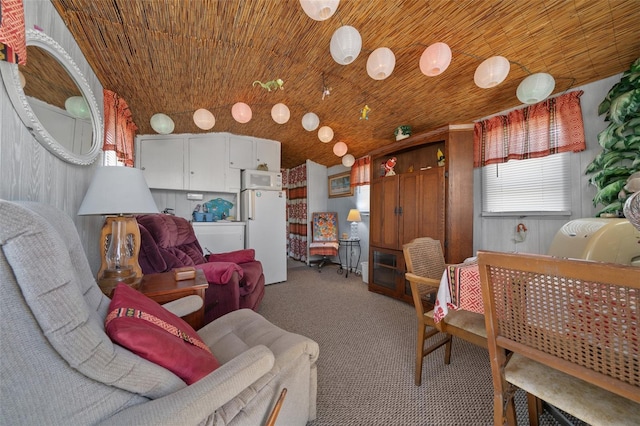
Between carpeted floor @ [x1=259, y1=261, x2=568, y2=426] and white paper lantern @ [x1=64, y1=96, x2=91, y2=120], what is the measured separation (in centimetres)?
219

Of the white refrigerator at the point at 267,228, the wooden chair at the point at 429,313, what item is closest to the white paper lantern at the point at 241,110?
the white refrigerator at the point at 267,228

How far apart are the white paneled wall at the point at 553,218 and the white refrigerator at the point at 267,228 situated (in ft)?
9.03

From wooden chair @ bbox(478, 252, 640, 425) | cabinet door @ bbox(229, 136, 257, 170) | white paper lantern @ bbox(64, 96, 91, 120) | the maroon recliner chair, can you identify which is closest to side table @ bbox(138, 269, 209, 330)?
the maroon recliner chair

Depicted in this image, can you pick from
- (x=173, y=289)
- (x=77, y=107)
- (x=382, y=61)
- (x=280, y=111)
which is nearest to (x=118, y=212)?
(x=173, y=289)

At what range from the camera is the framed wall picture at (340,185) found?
4.50 m

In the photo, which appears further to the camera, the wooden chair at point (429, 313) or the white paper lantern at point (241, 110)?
the white paper lantern at point (241, 110)

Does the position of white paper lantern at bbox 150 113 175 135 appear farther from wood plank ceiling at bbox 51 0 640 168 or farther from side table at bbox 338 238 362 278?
side table at bbox 338 238 362 278

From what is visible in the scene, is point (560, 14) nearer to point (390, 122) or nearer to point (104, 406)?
point (390, 122)

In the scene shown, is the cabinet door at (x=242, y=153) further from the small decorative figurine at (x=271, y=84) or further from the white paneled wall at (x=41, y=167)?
the white paneled wall at (x=41, y=167)

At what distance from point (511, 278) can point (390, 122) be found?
2.56m

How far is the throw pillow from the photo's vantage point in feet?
2.08

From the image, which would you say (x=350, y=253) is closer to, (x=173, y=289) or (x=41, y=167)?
(x=173, y=289)

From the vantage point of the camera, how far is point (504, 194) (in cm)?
244

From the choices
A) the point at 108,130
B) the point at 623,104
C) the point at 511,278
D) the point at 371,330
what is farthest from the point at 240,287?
the point at 623,104
